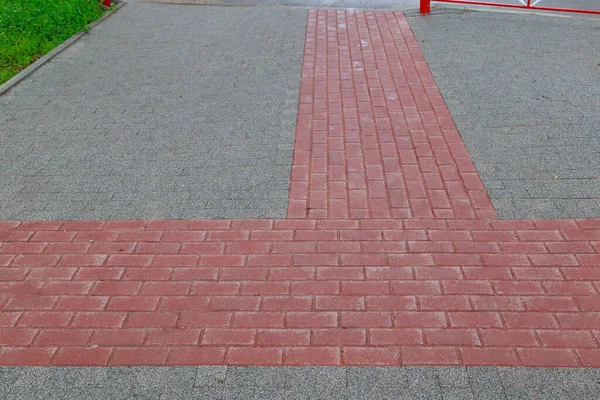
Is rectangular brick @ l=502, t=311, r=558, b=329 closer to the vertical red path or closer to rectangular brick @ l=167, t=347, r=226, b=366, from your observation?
the vertical red path

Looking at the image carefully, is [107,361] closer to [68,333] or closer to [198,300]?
[68,333]

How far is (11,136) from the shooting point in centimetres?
570

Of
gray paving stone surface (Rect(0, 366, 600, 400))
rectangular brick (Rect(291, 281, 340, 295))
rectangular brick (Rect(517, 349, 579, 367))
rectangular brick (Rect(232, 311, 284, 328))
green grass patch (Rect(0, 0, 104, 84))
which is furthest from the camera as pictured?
green grass patch (Rect(0, 0, 104, 84))

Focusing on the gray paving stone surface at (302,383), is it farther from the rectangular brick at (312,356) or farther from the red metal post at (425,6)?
the red metal post at (425,6)

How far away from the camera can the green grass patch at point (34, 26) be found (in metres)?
7.68

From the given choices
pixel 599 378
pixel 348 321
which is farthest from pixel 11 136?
pixel 599 378

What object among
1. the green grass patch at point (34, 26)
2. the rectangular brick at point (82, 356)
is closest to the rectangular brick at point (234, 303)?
the rectangular brick at point (82, 356)

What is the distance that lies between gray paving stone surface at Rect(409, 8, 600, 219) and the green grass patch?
5541 millimetres

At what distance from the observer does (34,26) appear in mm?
8680

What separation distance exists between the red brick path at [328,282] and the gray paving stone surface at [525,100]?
29 cm

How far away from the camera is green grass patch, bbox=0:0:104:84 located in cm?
768

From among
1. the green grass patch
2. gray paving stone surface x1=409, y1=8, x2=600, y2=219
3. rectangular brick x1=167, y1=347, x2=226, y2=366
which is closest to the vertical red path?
gray paving stone surface x1=409, y1=8, x2=600, y2=219

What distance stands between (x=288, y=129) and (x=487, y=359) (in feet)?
10.9

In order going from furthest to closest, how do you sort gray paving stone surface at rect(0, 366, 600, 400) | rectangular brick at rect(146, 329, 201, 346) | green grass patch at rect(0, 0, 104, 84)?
green grass patch at rect(0, 0, 104, 84) < rectangular brick at rect(146, 329, 201, 346) < gray paving stone surface at rect(0, 366, 600, 400)
